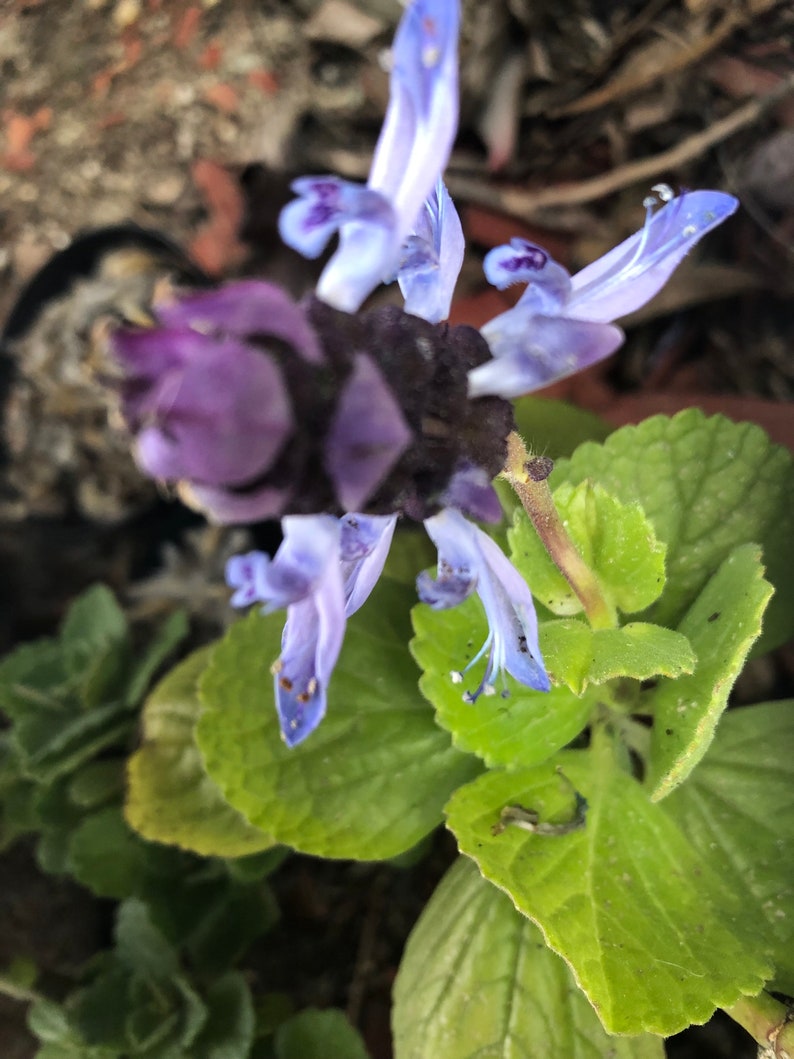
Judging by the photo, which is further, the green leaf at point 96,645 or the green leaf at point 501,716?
the green leaf at point 96,645

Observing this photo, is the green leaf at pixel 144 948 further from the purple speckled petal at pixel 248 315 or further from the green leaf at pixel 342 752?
the purple speckled petal at pixel 248 315

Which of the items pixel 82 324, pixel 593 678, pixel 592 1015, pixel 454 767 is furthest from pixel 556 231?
pixel 592 1015

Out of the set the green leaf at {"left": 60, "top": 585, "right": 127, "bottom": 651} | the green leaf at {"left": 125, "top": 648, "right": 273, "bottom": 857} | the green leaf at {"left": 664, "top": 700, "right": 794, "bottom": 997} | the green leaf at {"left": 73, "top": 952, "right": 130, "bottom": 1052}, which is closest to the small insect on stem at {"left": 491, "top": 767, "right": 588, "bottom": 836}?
the green leaf at {"left": 664, "top": 700, "right": 794, "bottom": 997}

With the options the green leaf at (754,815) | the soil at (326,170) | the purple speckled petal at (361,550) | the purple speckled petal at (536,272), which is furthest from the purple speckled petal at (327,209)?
the soil at (326,170)

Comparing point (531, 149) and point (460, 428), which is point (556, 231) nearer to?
point (531, 149)

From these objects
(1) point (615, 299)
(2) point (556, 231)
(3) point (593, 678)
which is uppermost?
(1) point (615, 299)

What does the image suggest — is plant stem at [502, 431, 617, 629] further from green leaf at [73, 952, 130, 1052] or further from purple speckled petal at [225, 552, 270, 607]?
green leaf at [73, 952, 130, 1052]

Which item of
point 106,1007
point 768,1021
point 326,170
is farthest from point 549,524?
point 326,170
